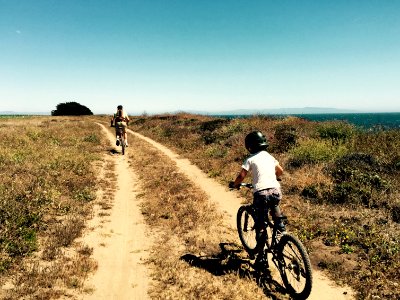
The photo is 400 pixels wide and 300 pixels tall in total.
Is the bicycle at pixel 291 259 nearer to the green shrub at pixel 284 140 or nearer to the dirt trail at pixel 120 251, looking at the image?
the dirt trail at pixel 120 251

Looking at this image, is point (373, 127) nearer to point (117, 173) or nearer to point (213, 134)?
point (213, 134)

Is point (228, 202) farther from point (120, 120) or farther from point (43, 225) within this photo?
point (120, 120)

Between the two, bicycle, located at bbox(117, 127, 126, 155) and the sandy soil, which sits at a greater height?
bicycle, located at bbox(117, 127, 126, 155)

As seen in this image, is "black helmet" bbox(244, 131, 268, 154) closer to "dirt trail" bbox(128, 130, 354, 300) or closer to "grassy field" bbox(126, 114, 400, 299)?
"dirt trail" bbox(128, 130, 354, 300)

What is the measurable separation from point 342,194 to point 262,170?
5631mm

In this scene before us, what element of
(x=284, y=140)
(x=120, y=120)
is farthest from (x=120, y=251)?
(x=120, y=120)

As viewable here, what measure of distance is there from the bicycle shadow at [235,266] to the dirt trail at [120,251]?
3.91 feet

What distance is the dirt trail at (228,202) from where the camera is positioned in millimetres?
5676

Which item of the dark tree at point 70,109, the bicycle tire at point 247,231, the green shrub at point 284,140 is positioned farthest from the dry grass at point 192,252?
the dark tree at point 70,109

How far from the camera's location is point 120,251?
7133mm

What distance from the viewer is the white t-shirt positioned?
5.62m

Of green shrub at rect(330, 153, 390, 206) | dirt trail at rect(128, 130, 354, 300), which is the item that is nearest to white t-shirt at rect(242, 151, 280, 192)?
dirt trail at rect(128, 130, 354, 300)

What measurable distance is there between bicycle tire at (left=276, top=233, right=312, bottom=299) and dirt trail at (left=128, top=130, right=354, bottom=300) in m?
0.36

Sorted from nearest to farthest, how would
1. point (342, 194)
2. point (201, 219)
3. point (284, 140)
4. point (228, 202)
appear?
point (201, 219)
point (342, 194)
point (228, 202)
point (284, 140)
